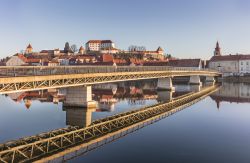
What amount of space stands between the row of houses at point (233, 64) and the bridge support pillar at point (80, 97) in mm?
129521

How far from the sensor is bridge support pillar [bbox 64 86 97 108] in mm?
45500

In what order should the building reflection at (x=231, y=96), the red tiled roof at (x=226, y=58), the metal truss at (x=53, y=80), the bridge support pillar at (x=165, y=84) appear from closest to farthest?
the metal truss at (x=53, y=80), the building reflection at (x=231, y=96), the bridge support pillar at (x=165, y=84), the red tiled roof at (x=226, y=58)

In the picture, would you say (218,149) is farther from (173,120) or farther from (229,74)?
(229,74)

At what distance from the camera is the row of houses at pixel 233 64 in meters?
157

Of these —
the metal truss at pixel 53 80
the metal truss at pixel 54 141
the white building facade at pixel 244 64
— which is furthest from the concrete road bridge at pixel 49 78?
the white building facade at pixel 244 64

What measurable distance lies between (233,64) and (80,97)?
135908mm

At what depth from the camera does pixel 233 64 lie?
16250 cm

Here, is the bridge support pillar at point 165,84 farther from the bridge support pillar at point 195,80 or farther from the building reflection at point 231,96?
the bridge support pillar at point 195,80

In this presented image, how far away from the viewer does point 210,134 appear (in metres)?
33.3

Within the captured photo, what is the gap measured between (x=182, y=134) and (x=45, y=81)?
18.2 metres

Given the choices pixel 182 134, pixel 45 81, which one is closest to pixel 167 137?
pixel 182 134

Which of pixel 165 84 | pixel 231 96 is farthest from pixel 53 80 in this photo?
pixel 231 96

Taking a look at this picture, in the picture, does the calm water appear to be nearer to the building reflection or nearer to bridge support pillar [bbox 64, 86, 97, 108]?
bridge support pillar [bbox 64, 86, 97, 108]

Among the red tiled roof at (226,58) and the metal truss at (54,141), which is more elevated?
the red tiled roof at (226,58)
